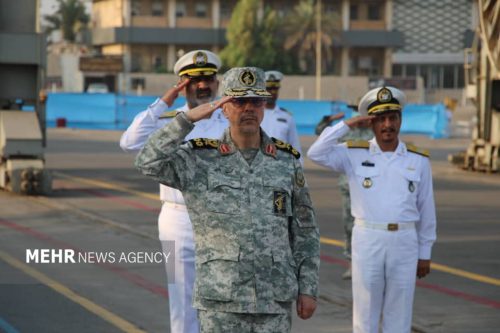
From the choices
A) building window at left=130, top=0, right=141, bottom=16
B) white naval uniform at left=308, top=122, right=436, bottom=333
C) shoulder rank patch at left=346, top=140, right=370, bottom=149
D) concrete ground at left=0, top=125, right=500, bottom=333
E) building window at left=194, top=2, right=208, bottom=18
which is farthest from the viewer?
building window at left=194, top=2, right=208, bottom=18

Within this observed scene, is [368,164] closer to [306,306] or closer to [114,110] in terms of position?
[306,306]

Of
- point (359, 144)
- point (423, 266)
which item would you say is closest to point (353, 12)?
point (359, 144)

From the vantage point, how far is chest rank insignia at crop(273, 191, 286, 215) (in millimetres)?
5438

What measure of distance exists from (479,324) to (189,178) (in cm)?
502

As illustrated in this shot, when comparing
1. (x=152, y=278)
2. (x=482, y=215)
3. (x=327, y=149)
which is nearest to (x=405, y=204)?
(x=327, y=149)

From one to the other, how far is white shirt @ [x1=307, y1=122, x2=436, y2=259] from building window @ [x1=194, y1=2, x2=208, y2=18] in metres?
85.3

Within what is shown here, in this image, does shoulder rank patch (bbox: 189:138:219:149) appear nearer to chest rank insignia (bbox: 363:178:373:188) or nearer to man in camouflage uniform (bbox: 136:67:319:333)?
man in camouflage uniform (bbox: 136:67:319:333)

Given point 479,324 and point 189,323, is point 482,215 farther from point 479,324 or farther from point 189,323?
point 189,323

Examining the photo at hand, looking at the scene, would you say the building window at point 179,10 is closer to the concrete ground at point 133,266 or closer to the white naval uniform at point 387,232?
the concrete ground at point 133,266

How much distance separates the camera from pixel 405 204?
7582 millimetres

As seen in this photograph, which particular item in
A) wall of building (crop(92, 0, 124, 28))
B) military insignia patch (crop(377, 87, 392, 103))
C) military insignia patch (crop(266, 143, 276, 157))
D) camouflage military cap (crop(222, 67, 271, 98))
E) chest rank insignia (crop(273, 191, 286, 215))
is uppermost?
wall of building (crop(92, 0, 124, 28))

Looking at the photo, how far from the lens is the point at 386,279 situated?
7.49 m

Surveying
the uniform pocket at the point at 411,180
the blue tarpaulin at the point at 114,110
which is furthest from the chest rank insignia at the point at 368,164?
the blue tarpaulin at the point at 114,110
